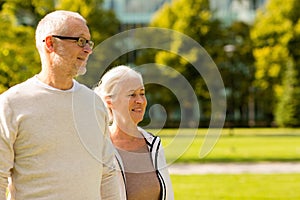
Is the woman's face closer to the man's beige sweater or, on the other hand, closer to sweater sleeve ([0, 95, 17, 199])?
the man's beige sweater

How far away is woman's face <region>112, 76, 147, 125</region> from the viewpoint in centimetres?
400

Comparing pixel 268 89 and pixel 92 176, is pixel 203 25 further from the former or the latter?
pixel 92 176

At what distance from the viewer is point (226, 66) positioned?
54469mm

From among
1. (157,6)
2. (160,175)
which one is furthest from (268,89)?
(160,175)

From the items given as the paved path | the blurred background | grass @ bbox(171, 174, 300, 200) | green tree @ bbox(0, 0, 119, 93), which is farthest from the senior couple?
Answer: the blurred background

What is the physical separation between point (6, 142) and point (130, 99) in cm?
112

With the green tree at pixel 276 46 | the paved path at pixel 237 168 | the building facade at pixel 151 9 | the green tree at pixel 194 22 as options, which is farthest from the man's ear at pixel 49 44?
the building facade at pixel 151 9

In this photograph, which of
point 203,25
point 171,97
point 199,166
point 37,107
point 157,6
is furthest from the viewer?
point 157,6

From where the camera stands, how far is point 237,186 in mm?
13641

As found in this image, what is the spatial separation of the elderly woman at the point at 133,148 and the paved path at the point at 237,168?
41.8 ft

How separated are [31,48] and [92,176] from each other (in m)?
→ 16.1

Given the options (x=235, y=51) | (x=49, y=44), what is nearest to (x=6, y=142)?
(x=49, y=44)

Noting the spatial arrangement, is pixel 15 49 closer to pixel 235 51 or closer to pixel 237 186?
pixel 237 186

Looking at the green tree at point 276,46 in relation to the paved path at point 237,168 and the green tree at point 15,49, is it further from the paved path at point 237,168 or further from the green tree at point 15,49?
the paved path at point 237,168
